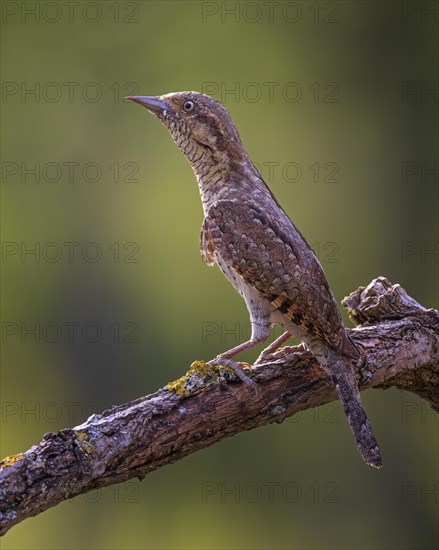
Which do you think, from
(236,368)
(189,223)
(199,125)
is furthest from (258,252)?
(189,223)

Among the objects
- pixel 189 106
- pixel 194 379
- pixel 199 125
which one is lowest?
pixel 194 379

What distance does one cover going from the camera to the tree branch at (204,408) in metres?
4.41

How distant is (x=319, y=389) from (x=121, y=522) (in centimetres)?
713

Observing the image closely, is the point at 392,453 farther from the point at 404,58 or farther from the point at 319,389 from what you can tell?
the point at 319,389

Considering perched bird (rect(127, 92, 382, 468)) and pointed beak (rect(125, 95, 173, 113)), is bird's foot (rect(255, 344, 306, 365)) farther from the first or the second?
pointed beak (rect(125, 95, 173, 113))

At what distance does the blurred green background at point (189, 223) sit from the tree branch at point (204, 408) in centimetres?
559

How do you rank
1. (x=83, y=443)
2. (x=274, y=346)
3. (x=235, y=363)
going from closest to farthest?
(x=83, y=443), (x=235, y=363), (x=274, y=346)

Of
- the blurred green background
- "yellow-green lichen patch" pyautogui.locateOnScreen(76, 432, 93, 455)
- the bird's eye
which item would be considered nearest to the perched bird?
the bird's eye

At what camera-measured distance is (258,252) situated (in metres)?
5.63

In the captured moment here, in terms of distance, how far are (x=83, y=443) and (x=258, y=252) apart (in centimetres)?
161

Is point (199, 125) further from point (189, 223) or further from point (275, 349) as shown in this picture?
point (189, 223)

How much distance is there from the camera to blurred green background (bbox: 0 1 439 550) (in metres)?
12.0

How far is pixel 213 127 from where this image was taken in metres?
6.10

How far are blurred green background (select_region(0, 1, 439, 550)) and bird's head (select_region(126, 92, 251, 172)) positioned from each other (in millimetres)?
5629
